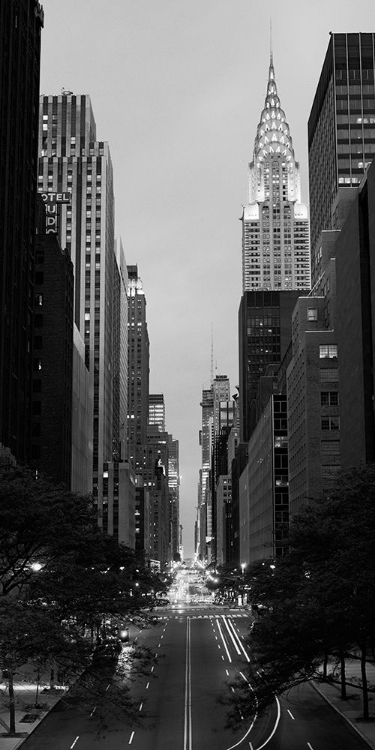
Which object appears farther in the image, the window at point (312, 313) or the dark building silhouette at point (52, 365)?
the window at point (312, 313)

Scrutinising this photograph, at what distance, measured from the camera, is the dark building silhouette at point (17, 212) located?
92.3 metres

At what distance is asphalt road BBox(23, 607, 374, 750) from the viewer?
43188 millimetres

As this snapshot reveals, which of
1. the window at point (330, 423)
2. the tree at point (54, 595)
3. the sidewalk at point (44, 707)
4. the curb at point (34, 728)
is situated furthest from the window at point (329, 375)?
the curb at point (34, 728)

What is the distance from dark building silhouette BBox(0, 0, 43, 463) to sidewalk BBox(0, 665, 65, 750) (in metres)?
34.5

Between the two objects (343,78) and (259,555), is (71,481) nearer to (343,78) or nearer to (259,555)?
(259,555)

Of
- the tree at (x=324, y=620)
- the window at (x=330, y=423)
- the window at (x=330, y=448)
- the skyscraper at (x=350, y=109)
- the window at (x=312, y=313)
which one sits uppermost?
the skyscraper at (x=350, y=109)

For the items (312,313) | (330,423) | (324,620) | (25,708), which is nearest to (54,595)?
(25,708)

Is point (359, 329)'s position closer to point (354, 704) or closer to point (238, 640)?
point (238, 640)

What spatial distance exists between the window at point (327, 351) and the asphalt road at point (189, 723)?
195ft

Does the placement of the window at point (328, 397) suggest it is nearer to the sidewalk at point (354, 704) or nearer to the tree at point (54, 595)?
the sidewalk at point (354, 704)

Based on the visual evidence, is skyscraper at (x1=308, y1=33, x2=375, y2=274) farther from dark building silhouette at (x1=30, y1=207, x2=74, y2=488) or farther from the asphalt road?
the asphalt road

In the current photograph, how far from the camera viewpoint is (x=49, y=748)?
42719 mm

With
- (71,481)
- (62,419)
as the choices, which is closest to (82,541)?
(62,419)

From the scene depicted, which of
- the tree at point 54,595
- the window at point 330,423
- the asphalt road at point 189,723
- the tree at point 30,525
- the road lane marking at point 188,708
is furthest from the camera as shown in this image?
the window at point 330,423
